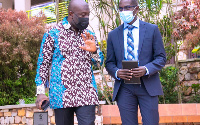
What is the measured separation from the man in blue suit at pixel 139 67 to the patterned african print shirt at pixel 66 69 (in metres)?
0.28

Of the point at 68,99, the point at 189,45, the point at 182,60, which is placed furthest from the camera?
the point at 182,60

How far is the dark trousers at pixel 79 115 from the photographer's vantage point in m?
3.70

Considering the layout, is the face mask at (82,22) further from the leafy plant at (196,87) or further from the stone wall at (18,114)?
the leafy plant at (196,87)

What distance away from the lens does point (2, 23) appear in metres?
10.9

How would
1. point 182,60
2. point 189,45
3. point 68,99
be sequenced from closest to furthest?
point 68,99, point 189,45, point 182,60

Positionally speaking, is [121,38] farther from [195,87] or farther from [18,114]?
[195,87]

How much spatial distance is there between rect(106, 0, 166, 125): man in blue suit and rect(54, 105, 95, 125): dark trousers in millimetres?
346

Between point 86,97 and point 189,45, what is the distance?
515 centimetres

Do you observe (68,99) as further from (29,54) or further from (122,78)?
(29,54)

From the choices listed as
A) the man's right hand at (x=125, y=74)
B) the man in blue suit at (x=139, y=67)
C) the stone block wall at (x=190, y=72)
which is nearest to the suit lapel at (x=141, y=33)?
the man in blue suit at (x=139, y=67)

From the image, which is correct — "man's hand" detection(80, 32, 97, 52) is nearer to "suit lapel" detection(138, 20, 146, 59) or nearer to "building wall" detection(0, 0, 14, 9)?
"suit lapel" detection(138, 20, 146, 59)

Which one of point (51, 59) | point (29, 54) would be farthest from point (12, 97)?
point (51, 59)

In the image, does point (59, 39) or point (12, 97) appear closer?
point (59, 39)

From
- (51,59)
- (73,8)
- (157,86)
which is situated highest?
(73,8)
